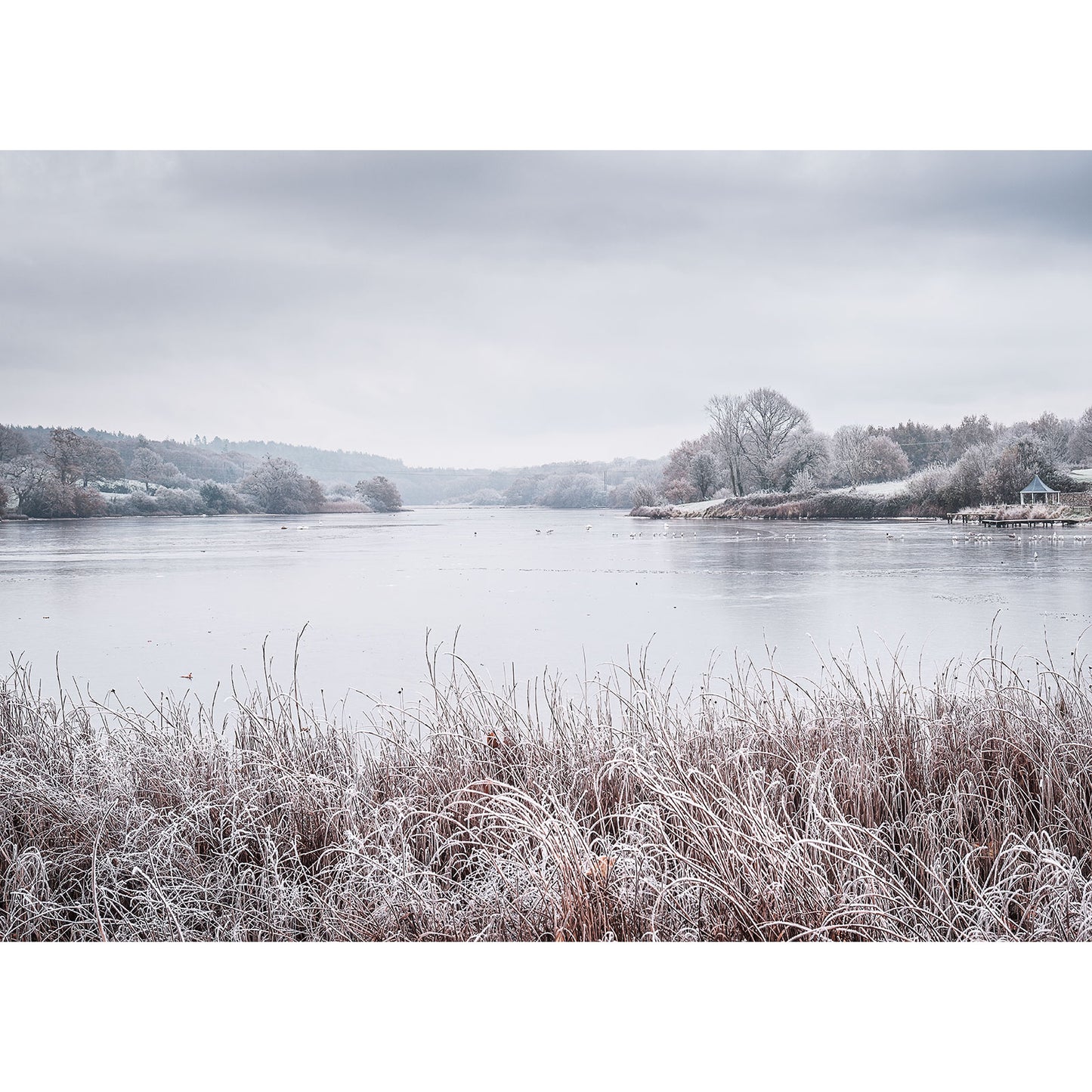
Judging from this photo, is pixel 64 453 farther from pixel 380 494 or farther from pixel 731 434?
pixel 731 434

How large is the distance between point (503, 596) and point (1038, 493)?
3145 mm

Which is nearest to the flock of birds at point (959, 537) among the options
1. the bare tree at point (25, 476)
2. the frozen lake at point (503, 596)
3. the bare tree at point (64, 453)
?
the frozen lake at point (503, 596)

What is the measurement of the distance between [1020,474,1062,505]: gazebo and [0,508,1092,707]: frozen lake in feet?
0.76

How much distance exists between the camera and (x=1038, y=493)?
14.2 ft

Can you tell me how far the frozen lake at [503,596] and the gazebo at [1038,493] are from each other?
233 mm

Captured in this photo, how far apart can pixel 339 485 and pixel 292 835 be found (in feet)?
8.27

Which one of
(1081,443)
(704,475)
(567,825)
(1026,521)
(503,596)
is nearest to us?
(567,825)

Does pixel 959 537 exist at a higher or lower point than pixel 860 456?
lower

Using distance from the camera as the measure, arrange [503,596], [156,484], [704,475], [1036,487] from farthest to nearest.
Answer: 1. [503,596]
2. [156,484]
3. [704,475]
4. [1036,487]

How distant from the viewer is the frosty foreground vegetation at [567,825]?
78.1 inches

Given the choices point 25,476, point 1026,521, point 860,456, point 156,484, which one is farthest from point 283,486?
point 1026,521

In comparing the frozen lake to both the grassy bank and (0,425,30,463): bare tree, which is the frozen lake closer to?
the grassy bank
